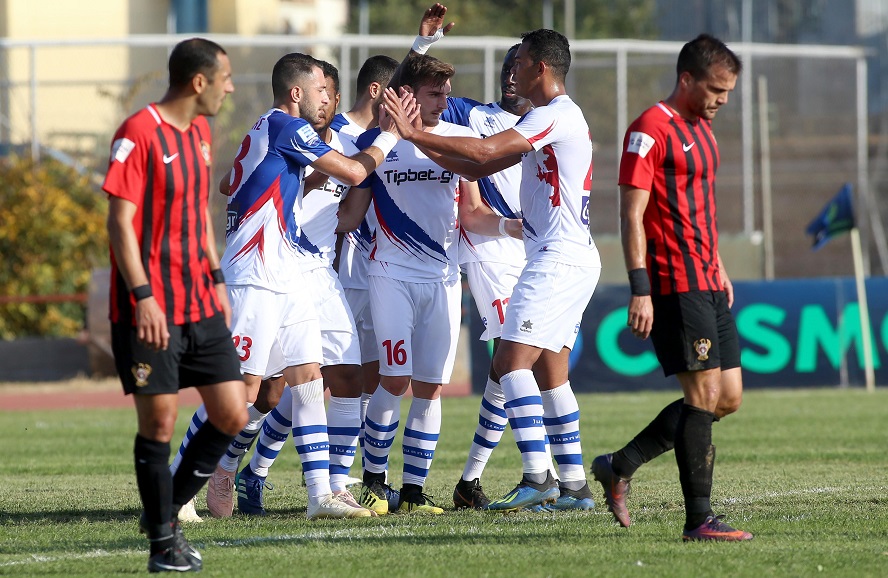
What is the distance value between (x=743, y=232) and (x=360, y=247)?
14217mm

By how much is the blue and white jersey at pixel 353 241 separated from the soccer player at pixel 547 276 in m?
0.84

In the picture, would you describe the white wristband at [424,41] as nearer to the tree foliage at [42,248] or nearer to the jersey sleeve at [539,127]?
the jersey sleeve at [539,127]

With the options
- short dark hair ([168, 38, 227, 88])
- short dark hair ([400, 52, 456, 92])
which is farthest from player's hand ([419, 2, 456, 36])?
short dark hair ([168, 38, 227, 88])

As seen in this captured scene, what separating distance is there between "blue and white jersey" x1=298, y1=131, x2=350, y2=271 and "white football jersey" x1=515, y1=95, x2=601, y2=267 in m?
1.11

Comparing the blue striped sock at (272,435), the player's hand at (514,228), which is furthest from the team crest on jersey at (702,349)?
the blue striped sock at (272,435)

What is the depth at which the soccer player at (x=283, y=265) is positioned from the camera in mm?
6902

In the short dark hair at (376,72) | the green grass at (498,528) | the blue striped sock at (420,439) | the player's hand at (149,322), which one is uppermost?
the short dark hair at (376,72)

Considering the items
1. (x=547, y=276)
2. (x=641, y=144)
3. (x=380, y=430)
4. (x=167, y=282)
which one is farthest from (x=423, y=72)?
(x=167, y=282)

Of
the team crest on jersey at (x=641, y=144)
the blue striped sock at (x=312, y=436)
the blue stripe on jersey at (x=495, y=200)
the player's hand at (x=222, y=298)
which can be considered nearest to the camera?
the player's hand at (x=222, y=298)

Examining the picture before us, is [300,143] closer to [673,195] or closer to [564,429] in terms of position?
[673,195]

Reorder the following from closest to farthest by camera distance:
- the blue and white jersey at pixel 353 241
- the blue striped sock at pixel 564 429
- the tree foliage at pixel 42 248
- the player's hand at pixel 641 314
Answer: the player's hand at pixel 641 314 < the blue striped sock at pixel 564 429 < the blue and white jersey at pixel 353 241 < the tree foliage at pixel 42 248

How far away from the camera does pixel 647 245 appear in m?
6.09

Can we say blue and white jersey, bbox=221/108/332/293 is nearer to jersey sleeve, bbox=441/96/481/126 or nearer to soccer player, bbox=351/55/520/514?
soccer player, bbox=351/55/520/514

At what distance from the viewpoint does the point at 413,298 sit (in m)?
7.64
